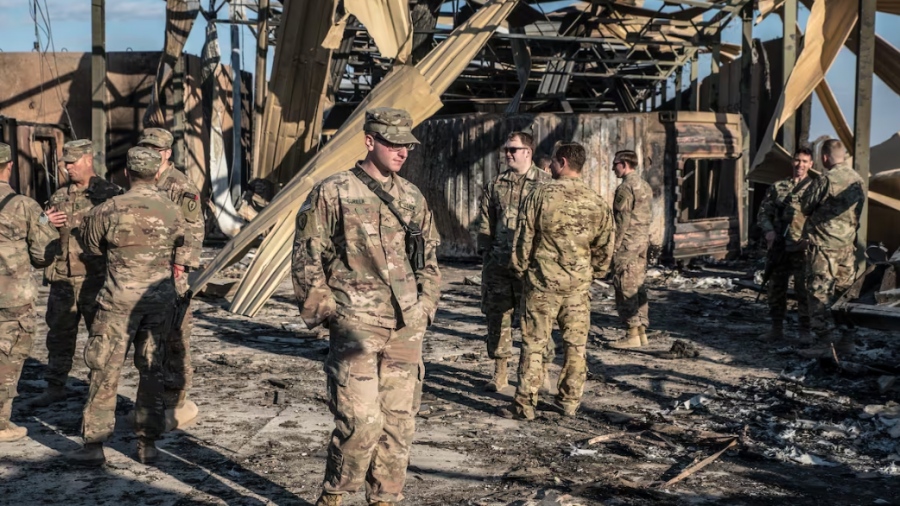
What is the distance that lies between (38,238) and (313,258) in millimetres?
2714

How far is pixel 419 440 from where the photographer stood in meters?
6.09

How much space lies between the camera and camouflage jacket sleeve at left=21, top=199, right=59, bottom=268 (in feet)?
19.9

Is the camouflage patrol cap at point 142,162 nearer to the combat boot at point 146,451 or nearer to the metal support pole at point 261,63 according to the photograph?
the combat boot at point 146,451

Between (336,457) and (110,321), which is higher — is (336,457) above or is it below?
below

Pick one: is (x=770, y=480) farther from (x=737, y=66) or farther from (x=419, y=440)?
(x=737, y=66)

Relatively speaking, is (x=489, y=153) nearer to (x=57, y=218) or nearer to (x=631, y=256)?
(x=631, y=256)

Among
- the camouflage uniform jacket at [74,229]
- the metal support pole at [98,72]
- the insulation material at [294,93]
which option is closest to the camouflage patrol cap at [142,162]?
the camouflage uniform jacket at [74,229]

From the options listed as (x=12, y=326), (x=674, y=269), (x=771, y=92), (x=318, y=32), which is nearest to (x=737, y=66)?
(x=771, y=92)

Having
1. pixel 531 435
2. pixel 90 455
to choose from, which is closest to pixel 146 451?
pixel 90 455

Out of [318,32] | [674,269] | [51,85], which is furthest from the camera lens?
[51,85]

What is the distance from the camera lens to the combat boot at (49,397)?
6.84m

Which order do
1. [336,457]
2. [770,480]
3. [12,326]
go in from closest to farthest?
[336,457] → [770,480] → [12,326]

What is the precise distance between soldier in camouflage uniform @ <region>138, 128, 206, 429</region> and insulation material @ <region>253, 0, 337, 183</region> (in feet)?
17.1

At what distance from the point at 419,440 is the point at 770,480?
2143mm
